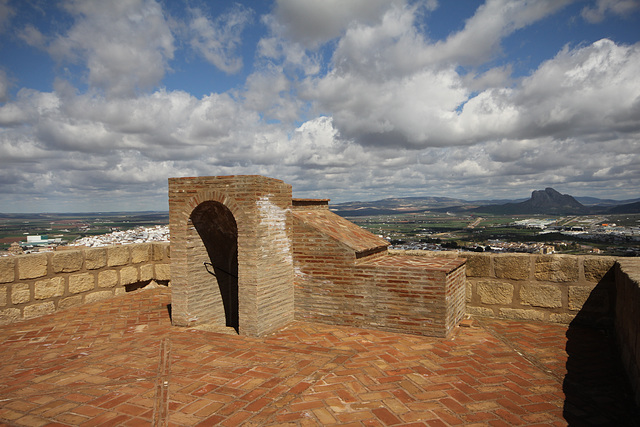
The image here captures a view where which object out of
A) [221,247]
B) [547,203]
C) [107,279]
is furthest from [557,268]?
[547,203]

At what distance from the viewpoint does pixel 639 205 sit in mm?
29641

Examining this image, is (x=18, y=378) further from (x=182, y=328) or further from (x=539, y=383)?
(x=539, y=383)

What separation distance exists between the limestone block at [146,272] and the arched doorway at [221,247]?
9.38ft

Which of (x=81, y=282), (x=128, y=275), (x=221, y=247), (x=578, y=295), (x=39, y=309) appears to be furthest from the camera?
(x=128, y=275)

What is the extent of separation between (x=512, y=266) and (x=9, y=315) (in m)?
9.16

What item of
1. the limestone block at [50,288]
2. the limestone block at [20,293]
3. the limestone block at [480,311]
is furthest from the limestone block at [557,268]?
the limestone block at [20,293]

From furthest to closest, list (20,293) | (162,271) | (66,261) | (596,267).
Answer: (162,271) < (66,261) < (20,293) < (596,267)

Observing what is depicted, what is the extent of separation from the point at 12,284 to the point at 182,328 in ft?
11.0

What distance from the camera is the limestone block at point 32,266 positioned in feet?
21.2

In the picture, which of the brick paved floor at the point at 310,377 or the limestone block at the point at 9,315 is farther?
the limestone block at the point at 9,315

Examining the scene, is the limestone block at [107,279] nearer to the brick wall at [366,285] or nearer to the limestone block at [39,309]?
the limestone block at [39,309]

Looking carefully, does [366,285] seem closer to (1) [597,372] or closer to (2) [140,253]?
(1) [597,372]

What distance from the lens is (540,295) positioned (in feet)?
20.4

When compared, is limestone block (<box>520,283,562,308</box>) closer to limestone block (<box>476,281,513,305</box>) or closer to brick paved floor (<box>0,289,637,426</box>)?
limestone block (<box>476,281,513,305</box>)
